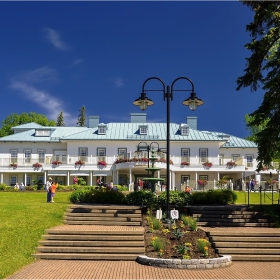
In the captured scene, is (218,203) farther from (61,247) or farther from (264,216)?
(61,247)

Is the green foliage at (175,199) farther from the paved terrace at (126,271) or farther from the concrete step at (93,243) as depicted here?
the paved terrace at (126,271)

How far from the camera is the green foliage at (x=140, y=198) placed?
17.8 metres

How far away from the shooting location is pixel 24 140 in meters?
46.8

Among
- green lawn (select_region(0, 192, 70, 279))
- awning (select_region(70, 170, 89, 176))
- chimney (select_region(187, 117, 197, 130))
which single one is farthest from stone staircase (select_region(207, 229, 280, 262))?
chimney (select_region(187, 117, 197, 130))

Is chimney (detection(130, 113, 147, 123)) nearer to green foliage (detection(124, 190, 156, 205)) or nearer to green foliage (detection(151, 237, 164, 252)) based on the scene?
green foliage (detection(124, 190, 156, 205))

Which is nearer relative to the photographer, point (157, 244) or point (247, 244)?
point (157, 244)

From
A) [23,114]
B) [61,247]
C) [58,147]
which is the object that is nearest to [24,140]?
[58,147]

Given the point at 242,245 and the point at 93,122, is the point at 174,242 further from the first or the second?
the point at 93,122

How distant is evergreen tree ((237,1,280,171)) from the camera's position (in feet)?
50.0

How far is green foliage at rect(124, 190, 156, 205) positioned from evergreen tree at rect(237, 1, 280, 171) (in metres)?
5.14

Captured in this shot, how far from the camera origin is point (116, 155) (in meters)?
45.1

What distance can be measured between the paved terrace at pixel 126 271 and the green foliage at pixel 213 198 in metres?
7.38

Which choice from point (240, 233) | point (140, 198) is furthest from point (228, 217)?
point (140, 198)

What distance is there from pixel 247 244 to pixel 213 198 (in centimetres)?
675
